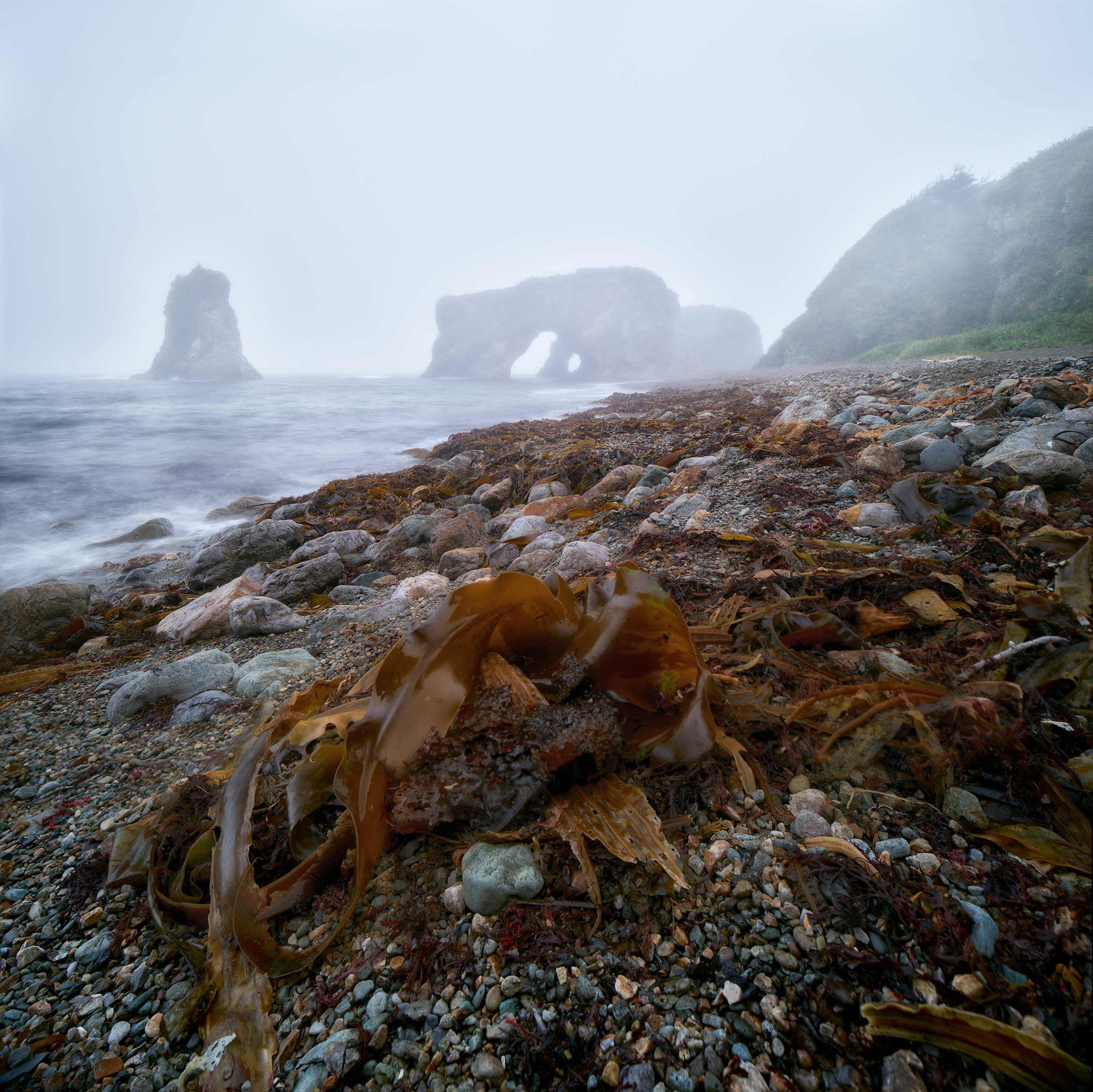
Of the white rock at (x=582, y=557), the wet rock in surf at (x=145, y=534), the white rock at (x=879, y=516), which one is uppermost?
the white rock at (x=879, y=516)

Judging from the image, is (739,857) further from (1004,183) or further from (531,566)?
(1004,183)

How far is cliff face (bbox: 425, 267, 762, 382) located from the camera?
57188 mm

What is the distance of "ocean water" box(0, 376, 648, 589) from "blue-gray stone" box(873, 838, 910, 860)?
270 inches

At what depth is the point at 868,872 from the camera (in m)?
0.73

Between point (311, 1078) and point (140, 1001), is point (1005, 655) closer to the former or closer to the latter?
point (311, 1078)

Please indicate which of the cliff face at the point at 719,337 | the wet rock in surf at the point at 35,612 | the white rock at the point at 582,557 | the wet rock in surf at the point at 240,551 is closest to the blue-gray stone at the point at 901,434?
the white rock at the point at 582,557

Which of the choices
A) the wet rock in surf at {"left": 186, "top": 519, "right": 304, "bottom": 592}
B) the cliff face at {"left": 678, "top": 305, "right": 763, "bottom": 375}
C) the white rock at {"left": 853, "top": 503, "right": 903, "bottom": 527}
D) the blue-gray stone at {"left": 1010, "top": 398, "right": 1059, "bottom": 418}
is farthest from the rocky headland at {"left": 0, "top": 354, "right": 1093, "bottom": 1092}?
the cliff face at {"left": 678, "top": 305, "right": 763, "bottom": 375}

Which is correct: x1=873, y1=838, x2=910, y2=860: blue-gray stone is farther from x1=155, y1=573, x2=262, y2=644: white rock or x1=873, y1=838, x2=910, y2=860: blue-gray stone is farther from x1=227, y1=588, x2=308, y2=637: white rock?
x1=155, y1=573, x2=262, y2=644: white rock

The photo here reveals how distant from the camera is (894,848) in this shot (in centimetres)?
77

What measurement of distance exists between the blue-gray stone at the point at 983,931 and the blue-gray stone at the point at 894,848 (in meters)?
0.10

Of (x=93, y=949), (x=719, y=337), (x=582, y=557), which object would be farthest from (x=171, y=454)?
(x=719, y=337)

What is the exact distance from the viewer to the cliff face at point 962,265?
547 inches

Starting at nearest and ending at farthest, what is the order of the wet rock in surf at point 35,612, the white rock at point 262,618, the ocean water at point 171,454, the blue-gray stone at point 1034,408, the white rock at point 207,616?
the white rock at point 262,618 → the white rock at point 207,616 → the wet rock in surf at point 35,612 → the blue-gray stone at point 1034,408 → the ocean water at point 171,454

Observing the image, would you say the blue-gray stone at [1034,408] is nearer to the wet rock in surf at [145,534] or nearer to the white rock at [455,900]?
the white rock at [455,900]
